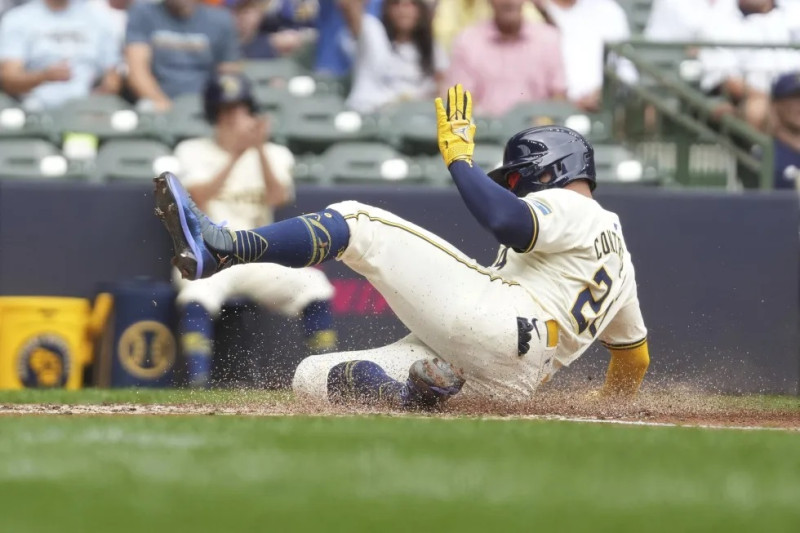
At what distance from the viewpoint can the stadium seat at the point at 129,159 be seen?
914 cm

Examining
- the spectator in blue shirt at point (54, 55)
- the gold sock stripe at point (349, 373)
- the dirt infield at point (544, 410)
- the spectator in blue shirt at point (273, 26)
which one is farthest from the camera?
the spectator in blue shirt at point (273, 26)

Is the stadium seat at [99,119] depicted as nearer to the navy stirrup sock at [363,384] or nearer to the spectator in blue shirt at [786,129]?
the navy stirrup sock at [363,384]

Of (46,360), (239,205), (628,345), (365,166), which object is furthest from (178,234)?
(365,166)

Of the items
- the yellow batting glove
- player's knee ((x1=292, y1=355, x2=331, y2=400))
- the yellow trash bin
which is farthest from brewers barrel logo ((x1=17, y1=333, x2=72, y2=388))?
the yellow batting glove

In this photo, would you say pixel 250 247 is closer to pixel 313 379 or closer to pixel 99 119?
pixel 313 379

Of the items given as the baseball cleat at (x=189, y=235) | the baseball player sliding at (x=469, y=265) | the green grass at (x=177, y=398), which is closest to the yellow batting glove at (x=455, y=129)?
the baseball player sliding at (x=469, y=265)

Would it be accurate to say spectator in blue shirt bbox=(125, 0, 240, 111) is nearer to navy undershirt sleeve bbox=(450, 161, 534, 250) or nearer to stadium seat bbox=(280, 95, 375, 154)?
stadium seat bbox=(280, 95, 375, 154)

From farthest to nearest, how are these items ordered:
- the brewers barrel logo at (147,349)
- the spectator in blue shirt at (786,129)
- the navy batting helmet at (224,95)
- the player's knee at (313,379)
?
the spectator in blue shirt at (786,129) < the navy batting helmet at (224,95) < the brewers barrel logo at (147,349) < the player's knee at (313,379)

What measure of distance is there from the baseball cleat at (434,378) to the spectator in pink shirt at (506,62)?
4.44 metres

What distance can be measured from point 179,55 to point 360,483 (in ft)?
22.5

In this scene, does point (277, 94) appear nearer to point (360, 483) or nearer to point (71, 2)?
point (71, 2)

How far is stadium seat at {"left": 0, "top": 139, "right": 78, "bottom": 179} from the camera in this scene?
9188mm

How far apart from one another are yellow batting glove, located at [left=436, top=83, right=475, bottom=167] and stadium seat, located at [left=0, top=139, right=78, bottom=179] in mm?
4208

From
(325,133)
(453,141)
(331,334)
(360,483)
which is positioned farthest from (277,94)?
(360,483)
